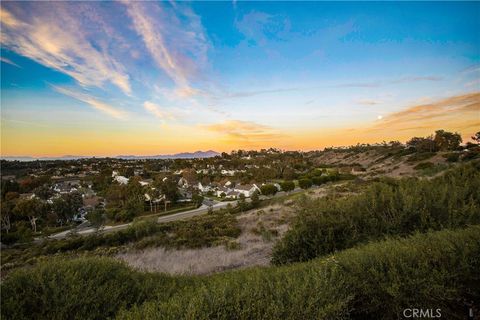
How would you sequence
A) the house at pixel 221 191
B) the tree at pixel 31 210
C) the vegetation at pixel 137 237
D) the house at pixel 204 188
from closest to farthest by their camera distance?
the vegetation at pixel 137 237 → the tree at pixel 31 210 → the house at pixel 221 191 → the house at pixel 204 188

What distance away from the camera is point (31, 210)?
39.8 meters

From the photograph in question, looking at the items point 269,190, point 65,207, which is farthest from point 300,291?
point 65,207

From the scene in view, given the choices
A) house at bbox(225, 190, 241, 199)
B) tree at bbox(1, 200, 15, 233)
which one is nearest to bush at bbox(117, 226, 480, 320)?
tree at bbox(1, 200, 15, 233)

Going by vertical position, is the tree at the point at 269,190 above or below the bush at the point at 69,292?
below

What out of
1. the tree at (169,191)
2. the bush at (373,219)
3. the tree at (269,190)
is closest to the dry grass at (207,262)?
the bush at (373,219)

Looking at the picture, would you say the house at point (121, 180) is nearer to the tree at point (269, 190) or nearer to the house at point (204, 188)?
the house at point (204, 188)

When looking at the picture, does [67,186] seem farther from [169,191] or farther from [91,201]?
[169,191]

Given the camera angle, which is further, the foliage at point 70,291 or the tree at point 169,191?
the tree at point 169,191

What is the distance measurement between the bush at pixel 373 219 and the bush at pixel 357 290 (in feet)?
9.27

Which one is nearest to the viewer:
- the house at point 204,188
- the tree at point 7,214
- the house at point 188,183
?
the tree at point 7,214

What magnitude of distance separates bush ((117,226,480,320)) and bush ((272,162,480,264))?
282 cm

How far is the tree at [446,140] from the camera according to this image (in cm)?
5125

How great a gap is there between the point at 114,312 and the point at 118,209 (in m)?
44.1

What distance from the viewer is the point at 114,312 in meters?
4.00
